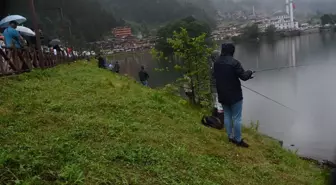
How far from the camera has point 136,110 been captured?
6.79 metres

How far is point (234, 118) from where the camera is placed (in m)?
6.08

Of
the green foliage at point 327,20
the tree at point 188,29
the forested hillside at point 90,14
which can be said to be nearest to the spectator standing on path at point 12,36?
the forested hillside at point 90,14

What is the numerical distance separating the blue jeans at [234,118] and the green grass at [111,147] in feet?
0.81

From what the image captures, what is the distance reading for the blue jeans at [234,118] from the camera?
602 centimetres

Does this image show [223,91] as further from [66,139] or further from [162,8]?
[162,8]

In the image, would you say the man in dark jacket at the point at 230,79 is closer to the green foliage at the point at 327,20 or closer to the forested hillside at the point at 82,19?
the forested hillside at the point at 82,19

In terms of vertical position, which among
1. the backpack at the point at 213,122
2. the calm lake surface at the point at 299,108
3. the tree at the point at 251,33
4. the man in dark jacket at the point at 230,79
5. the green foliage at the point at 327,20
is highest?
the green foliage at the point at 327,20

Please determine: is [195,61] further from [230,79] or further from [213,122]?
[230,79]

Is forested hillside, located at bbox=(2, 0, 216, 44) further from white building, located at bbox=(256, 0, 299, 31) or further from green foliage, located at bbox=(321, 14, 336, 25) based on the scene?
green foliage, located at bbox=(321, 14, 336, 25)

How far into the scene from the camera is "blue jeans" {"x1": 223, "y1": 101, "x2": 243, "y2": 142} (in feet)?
19.8

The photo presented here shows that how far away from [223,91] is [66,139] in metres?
2.80

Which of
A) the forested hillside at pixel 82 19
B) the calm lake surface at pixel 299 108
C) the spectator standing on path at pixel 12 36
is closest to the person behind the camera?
the spectator standing on path at pixel 12 36

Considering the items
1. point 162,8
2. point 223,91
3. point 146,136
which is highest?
point 162,8

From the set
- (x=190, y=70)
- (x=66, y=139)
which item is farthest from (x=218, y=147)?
(x=190, y=70)
